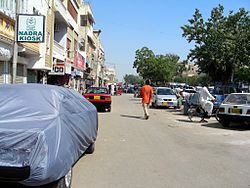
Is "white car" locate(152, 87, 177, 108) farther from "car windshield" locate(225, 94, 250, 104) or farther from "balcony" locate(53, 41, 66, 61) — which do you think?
"car windshield" locate(225, 94, 250, 104)

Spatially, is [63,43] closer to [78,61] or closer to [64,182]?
[78,61]

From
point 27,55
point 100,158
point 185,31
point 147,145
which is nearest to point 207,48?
point 185,31

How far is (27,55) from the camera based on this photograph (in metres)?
21.9

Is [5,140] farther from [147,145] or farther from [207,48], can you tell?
[207,48]

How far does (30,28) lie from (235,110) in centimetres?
940

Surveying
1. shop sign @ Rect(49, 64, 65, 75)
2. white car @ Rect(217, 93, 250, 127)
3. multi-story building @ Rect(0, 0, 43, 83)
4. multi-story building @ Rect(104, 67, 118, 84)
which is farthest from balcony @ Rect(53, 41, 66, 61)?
multi-story building @ Rect(104, 67, 118, 84)

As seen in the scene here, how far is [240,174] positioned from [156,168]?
1.57m

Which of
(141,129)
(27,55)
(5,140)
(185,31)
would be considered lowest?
(141,129)

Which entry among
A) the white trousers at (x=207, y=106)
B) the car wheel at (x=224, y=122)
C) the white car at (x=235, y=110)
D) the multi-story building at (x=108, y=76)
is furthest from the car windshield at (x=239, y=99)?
the multi-story building at (x=108, y=76)

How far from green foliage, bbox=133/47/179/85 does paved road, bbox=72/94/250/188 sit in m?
56.1

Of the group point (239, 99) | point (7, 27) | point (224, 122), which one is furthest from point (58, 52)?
point (239, 99)

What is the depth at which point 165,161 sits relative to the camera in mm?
7871

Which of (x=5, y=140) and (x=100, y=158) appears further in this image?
(x=100, y=158)

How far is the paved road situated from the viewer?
620cm
